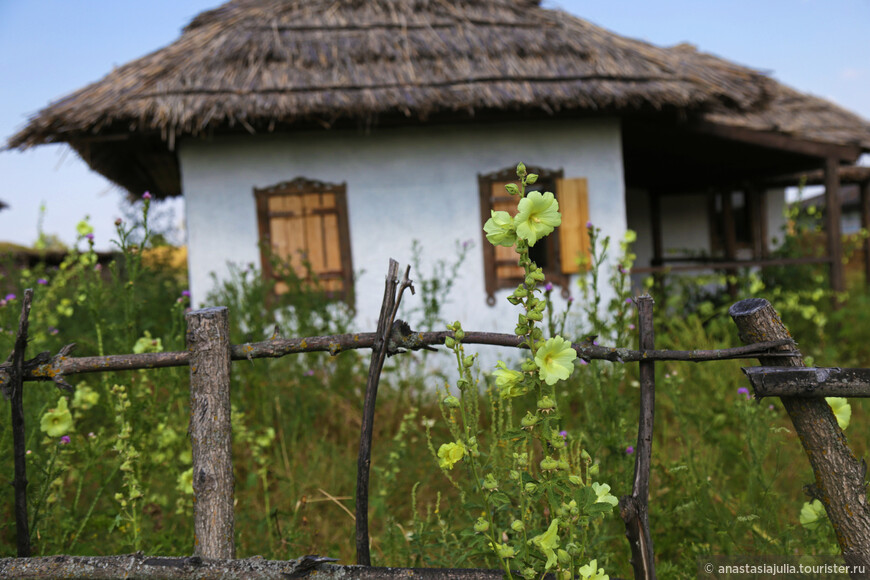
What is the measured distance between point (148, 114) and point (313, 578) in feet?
14.1

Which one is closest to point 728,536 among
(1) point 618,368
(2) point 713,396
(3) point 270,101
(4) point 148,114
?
(1) point 618,368

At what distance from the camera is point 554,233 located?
5648 millimetres

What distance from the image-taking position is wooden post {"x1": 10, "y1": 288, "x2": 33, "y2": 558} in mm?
1729

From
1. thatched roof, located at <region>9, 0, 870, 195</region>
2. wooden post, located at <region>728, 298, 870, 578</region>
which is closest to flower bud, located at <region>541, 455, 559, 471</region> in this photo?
wooden post, located at <region>728, 298, 870, 578</region>

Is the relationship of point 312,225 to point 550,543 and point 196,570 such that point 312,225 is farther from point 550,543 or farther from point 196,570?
point 550,543

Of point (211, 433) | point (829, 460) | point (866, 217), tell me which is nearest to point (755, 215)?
point (866, 217)

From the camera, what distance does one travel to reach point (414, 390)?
175 inches

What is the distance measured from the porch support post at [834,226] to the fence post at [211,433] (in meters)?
6.30

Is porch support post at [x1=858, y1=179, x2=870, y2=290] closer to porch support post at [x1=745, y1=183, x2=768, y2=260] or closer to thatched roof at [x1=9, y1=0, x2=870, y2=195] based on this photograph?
porch support post at [x1=745, y1=183, x2=768, y2=260]

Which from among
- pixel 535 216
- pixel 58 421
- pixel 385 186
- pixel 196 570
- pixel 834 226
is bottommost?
pixel 196 570

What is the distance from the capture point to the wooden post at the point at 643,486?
61.6 inches

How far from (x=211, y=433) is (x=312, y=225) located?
13.3 ft

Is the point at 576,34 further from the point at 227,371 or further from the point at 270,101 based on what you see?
the point at 227,371

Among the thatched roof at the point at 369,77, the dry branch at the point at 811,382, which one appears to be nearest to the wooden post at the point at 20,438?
the dry branch at the point at 811,382
